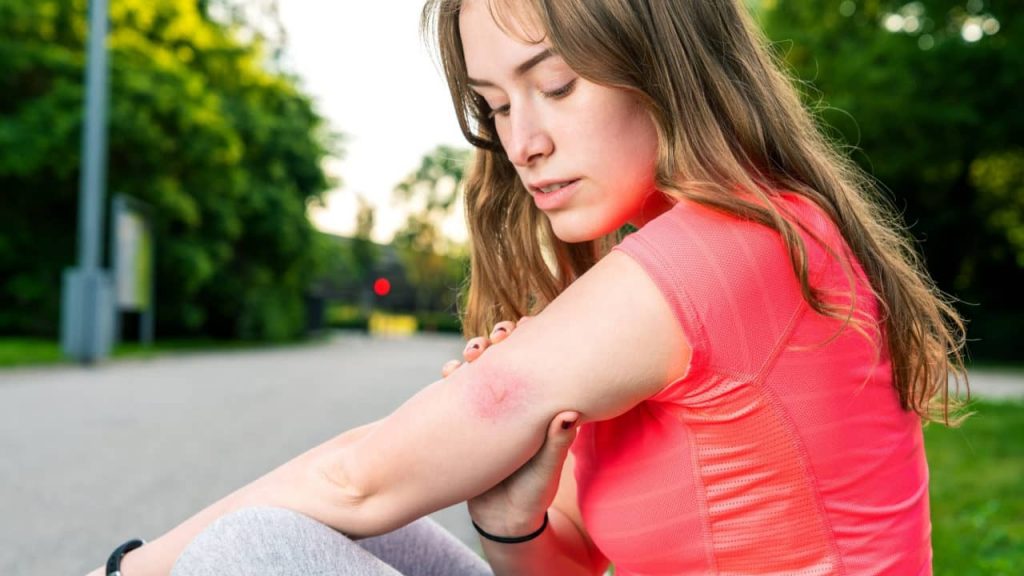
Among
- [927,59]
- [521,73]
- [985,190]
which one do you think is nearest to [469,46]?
[521,73]

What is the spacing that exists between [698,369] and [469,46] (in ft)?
2.04

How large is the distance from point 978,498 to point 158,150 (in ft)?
61.8

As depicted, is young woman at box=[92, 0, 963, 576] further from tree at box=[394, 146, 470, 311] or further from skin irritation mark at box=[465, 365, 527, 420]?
tree at box=[394, 146, 470, 311]

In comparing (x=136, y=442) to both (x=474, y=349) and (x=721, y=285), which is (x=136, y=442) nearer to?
(x=474, y=349)

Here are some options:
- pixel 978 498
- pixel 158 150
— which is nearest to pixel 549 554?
pixel 978 498

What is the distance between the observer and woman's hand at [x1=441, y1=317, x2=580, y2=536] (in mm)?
1270

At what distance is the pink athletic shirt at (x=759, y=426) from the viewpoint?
3.83ft

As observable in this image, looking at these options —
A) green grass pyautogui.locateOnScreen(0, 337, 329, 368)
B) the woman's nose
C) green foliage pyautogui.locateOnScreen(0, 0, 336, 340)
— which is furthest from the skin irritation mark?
green foliage pyautogui.locateOnScreen(0, 0, 336, 340)

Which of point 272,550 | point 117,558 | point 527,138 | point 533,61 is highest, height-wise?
point 533,61

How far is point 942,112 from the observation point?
65.7ft

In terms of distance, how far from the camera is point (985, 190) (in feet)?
88.9

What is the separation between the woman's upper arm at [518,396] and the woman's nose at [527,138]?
0.31 meters

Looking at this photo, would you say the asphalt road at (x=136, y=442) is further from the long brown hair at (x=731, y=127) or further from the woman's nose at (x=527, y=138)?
the long brown hair at (x=731, y=127)

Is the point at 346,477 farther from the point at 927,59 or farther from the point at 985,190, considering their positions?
the point at 985,190
